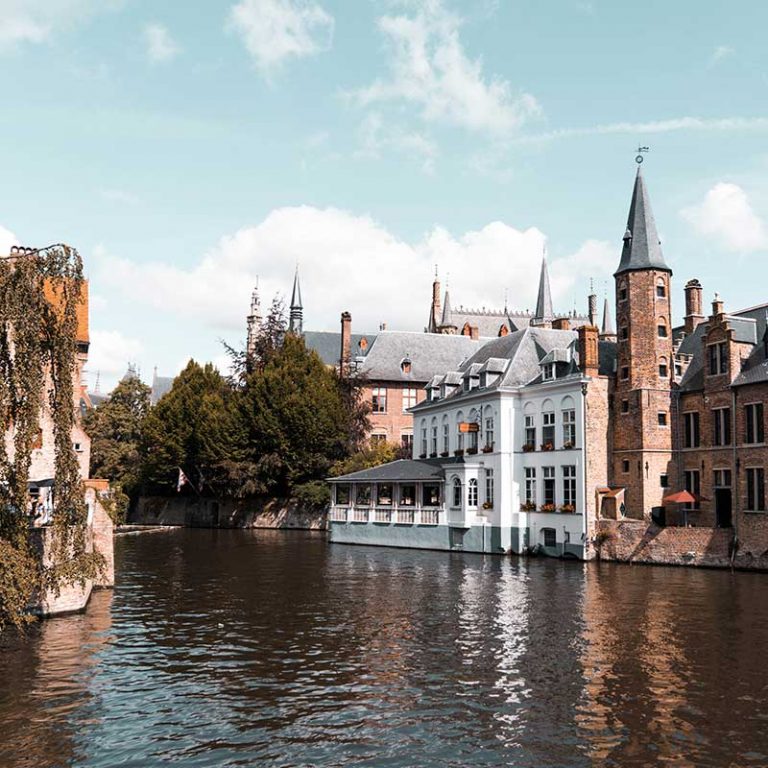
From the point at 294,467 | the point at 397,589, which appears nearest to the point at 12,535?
the point at 397,589

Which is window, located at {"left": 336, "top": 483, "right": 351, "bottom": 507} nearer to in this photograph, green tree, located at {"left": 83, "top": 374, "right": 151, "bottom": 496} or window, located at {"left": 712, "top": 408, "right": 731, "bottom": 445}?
window, located at {"left": 712, "top": 408, "right": 731, "bottom": 445}

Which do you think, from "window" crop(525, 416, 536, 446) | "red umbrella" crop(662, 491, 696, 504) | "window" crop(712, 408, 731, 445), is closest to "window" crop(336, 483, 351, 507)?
"window" crop(525, 416, 536, 446)

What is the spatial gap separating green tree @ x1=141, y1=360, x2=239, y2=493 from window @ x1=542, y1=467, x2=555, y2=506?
32.9 meters

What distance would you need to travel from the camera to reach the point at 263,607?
28297 millimetres

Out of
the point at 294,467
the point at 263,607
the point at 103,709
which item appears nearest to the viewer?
the point at 103,709

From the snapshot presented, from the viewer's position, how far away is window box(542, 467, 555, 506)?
45.5 meters

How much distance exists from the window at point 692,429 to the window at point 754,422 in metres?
3.19

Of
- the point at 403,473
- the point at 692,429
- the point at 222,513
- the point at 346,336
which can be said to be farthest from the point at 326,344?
the point at 692,429

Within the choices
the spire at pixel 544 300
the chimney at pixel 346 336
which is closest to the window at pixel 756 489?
the chimney at pixel 346 336

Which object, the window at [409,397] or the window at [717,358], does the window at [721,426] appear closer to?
the window at [717,358]

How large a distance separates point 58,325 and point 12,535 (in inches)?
201

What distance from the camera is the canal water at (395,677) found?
1448cm

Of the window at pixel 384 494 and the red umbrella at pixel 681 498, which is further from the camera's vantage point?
the window at pixel 384 494

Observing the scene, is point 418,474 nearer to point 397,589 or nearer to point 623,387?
point 623,387
